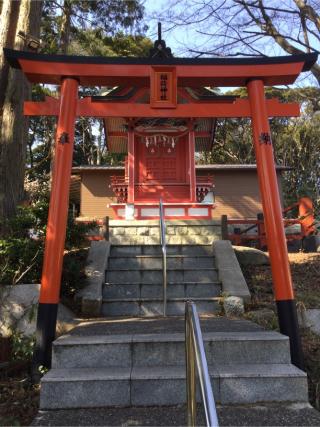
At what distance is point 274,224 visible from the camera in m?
4.48

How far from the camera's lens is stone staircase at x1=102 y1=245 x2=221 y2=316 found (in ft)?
18.7

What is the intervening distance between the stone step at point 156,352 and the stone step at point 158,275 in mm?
2489

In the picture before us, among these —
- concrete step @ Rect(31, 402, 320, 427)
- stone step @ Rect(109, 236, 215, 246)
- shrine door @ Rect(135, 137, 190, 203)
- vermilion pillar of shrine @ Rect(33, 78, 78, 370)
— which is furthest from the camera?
shrine door @ Rect(135, 137, 190, 203)

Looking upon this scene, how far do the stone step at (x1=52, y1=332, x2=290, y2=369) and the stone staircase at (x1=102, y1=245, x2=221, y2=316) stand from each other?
177cm

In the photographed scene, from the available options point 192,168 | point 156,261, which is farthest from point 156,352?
point 192,168

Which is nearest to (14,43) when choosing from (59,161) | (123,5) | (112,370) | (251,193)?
(59,161)

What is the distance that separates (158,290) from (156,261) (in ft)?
2.83

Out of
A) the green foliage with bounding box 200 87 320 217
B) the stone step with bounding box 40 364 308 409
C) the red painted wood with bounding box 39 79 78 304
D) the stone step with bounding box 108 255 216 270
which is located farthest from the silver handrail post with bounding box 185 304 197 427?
the green foliage with bounding box 200 87 320 217

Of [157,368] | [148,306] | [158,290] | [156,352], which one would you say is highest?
[158,290]

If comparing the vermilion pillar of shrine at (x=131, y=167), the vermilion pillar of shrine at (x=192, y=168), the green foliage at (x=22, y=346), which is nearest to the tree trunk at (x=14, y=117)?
the green foliage at (x=22, y=346)

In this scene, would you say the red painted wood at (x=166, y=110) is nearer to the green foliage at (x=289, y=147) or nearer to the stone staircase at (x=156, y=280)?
the stone staircase at (x=156, y=280)

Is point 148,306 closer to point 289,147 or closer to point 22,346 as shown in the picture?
point 22,346

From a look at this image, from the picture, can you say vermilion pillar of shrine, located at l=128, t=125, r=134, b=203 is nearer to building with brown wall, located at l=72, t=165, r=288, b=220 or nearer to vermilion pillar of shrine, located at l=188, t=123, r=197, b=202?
vermilion pillar of shrine, located at l=188, t=123, r=197, b=202

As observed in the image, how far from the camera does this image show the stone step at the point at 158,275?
6375 mm
